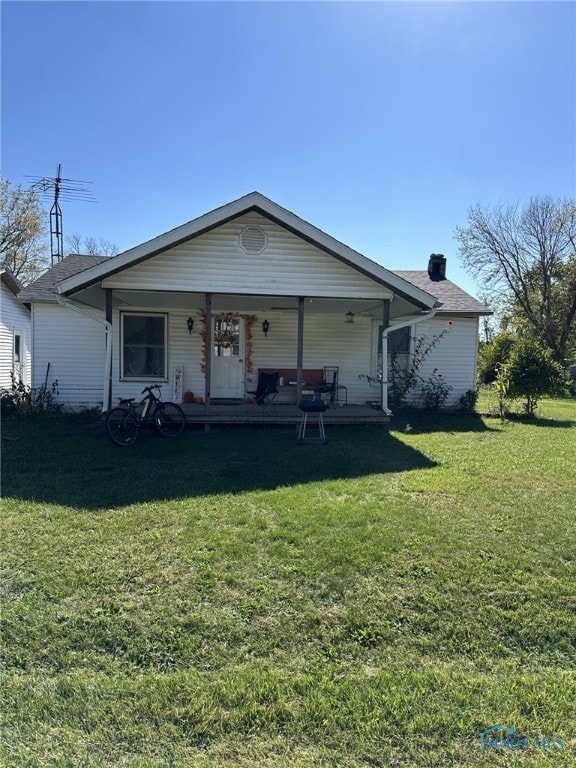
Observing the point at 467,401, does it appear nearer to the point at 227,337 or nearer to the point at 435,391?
the point at 435,391

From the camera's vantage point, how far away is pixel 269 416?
8953mm

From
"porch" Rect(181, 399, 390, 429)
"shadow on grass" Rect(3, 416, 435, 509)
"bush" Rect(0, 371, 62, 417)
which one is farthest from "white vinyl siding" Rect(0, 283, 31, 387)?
"porch" Rect(181, 399, 390, 429)

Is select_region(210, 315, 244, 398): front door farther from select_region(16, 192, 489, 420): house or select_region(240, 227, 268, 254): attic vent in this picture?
select_region(240, 227, 268, 254): attic vent

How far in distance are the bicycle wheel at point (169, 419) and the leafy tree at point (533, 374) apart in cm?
772

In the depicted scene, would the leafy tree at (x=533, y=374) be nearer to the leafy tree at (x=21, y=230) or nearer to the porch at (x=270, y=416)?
the porch at (x=270, y=416)

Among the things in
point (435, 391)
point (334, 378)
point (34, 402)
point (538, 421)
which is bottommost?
point (538, 421)

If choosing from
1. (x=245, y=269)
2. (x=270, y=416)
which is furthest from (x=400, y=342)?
(x=245, y=269)

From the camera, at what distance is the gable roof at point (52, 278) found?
35.3 ft

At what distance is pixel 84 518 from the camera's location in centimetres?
439

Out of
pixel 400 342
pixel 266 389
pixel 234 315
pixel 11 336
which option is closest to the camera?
pixel 266 389

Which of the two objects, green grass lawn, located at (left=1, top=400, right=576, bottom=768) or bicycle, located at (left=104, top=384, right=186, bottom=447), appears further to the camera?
bicycle, located at (left=104, top=384, right=186, bottom=447)

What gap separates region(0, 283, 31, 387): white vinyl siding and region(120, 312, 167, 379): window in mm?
6400

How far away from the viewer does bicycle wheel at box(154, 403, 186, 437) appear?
27.4ft
